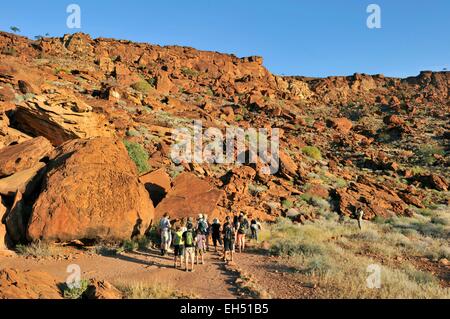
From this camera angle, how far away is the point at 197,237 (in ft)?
36.2

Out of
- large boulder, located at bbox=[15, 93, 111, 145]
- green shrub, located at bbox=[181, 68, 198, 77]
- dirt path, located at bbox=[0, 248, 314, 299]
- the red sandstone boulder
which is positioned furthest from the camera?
green shrub, located at bbox=[181, 68, 198, 77]

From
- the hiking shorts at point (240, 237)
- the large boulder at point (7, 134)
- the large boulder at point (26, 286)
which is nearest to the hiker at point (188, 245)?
the hiking shorts at point (240, 237)

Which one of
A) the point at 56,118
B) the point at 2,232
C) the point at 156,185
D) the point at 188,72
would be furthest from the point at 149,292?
the point at 188,72

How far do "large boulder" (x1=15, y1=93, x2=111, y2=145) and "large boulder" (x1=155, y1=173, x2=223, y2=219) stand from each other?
5381mm

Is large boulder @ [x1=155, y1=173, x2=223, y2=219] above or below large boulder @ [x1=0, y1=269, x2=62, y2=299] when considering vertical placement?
above

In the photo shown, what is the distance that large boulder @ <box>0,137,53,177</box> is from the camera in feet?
43.1

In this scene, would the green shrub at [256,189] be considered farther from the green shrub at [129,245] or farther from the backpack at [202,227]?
the green shrub at [129,245]

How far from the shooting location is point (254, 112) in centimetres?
4716

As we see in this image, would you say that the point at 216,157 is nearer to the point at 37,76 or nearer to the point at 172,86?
the point at 37,76

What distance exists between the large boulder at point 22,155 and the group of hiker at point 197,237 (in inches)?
223

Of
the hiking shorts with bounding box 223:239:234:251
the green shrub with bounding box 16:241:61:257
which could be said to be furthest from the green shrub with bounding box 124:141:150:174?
the hiking shorts with bounding box 223:239:234:251

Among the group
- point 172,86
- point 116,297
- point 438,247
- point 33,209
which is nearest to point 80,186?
point 33,209

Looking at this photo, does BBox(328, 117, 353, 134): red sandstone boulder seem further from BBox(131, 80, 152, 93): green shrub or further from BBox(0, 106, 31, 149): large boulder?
BBox(0, 106, 31, 149): large boulder

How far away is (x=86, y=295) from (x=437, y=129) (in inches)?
1902
